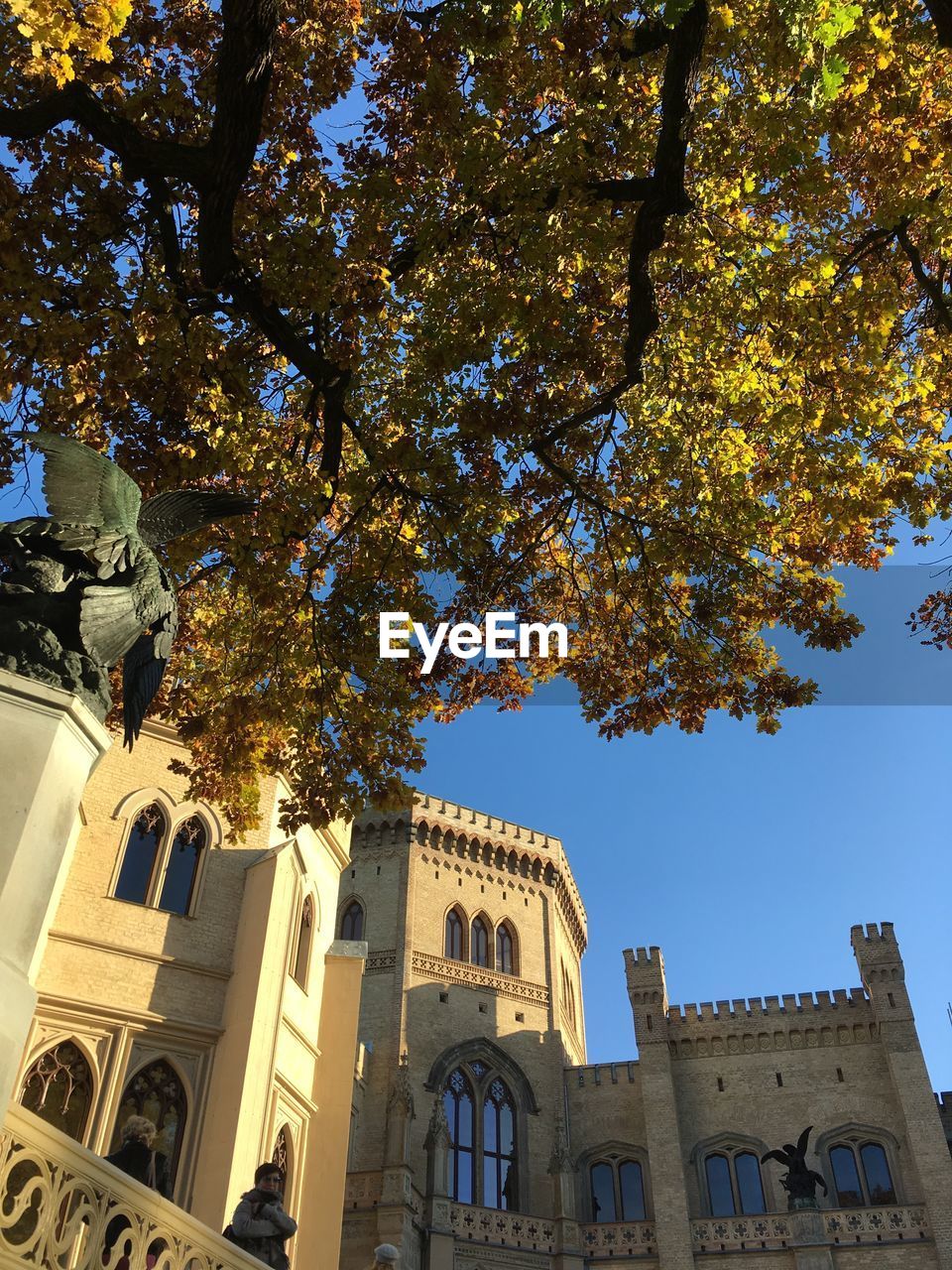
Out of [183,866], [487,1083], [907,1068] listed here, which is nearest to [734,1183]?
[907,1068]

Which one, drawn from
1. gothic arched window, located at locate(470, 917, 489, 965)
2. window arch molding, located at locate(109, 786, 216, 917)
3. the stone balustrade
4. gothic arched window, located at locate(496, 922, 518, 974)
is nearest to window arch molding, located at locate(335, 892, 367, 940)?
gothic arched window, located at locate(470, 917, 489, 965)

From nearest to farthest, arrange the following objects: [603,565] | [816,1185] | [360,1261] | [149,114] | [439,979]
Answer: [149,114] → [603,565] → [360,1261] → [816,1185] → [439,979]

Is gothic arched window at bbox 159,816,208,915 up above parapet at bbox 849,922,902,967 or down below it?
below

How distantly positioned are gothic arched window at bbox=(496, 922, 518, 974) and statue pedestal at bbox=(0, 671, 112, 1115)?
1382 inches

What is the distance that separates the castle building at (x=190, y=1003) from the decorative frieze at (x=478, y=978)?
18706 mm

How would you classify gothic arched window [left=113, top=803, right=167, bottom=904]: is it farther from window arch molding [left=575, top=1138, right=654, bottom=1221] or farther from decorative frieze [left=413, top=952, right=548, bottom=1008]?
window arch molding [left=575, top=1138, right=654, bottom=1221]

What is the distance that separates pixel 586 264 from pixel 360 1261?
27490 millimetres

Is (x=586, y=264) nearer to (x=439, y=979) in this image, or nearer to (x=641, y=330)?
(x=641, y=330)

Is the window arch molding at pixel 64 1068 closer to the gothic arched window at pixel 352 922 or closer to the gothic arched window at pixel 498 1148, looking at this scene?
the gothic arched window at pixel 498 1148

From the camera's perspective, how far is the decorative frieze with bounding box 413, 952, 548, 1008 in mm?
35938

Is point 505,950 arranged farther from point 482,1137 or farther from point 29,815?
point 29,815

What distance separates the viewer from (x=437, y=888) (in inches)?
1506

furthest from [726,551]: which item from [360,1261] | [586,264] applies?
[360,1261]

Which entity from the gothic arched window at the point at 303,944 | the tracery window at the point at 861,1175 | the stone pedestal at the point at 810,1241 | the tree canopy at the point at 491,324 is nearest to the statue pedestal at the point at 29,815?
the tree canopy at the point at 491,324
